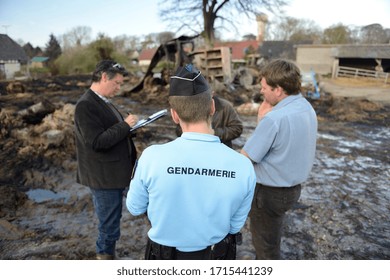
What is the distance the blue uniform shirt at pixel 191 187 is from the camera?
51.1 inches

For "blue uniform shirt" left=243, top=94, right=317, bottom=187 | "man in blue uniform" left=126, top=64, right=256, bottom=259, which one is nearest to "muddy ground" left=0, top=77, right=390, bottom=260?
"blue uniform shirt" left=243, top=94, right=317, bottom=187

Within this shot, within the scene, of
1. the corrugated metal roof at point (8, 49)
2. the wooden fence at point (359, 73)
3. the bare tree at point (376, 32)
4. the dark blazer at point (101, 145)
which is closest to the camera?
the dark blazer at point (101, 145)

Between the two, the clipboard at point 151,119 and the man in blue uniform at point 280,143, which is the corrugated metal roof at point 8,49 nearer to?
the clipboard at point 151,119

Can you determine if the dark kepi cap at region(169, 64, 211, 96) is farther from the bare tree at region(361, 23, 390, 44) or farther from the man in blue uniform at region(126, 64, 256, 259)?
the bare tree at region(361, 23, 390, 44)

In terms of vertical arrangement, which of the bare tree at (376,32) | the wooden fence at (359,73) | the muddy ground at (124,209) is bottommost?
the wooden fence at (359,73)

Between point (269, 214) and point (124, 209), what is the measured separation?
2.34 meters

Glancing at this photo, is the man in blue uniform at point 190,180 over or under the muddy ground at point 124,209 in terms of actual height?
over

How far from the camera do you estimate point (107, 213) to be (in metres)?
2.60

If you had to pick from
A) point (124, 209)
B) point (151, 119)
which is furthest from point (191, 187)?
point (124, 209)

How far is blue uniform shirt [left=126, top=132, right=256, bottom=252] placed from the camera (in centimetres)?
130

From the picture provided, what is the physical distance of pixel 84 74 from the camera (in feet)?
89.6

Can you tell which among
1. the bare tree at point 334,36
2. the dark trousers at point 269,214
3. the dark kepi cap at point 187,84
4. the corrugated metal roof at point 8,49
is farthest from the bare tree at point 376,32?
the bare tree at point 334,36

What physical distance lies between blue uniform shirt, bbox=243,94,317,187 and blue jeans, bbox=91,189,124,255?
129 cm

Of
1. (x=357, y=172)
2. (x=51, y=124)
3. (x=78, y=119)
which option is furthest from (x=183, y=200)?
(x=51, y=124)
